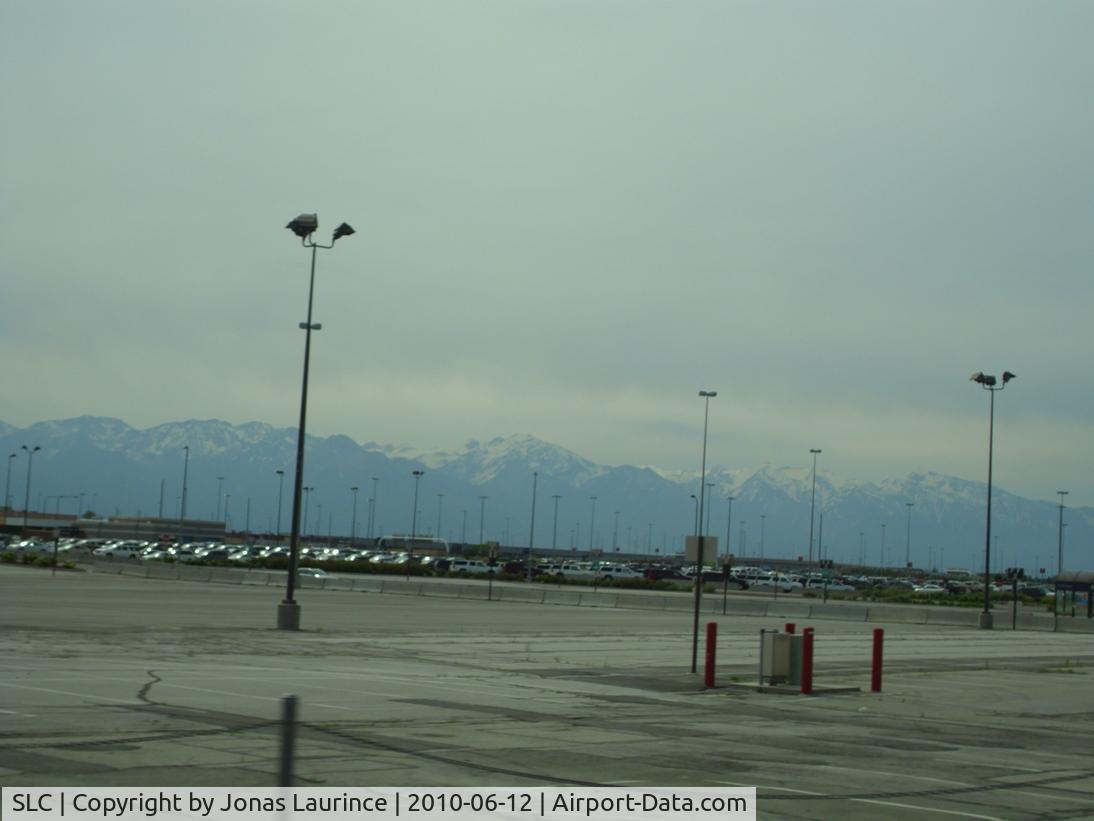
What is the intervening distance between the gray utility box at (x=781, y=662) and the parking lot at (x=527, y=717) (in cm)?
66

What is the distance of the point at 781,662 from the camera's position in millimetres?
23562

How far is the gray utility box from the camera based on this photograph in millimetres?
23547

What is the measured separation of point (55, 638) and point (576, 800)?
65.1 ft

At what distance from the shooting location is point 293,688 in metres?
19.5

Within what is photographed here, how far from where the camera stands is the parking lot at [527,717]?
1192 cm

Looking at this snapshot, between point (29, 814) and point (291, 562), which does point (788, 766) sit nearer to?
point (29, 814)

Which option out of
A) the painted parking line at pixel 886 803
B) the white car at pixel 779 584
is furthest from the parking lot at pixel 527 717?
the white car at pixel 779 584

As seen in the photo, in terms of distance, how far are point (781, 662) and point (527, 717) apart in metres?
7.73

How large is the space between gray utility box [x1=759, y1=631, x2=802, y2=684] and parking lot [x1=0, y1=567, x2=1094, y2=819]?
0.66 meters

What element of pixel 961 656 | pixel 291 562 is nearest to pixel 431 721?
pixel 291 562

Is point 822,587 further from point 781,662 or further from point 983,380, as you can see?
point 781,662

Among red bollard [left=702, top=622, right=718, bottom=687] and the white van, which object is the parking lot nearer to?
red bollard [left=702, top=622, right=718, bottom=687]

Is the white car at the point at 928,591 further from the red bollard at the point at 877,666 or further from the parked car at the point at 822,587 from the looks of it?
the red bollard at the point at 877,666

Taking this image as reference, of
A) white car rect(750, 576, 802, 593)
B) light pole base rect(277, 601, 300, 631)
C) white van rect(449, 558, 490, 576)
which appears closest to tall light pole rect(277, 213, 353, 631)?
light pole base rect(277, 601, 300, 631)
